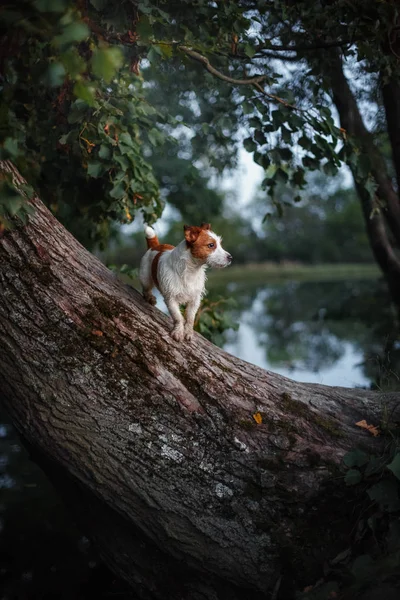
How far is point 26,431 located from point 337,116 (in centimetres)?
484

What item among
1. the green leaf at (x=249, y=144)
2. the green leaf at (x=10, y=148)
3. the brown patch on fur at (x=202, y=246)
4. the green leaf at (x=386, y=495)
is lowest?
the green leaf at (x=386, y=495)

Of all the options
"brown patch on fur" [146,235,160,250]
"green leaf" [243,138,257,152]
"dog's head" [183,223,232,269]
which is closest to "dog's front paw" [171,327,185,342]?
"dog's head" [183,223,232,269]

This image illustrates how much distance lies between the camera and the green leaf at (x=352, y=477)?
2840 mm

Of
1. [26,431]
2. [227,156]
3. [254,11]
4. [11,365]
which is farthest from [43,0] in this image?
[227,156]

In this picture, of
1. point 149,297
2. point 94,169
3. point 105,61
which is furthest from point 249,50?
point 105,61

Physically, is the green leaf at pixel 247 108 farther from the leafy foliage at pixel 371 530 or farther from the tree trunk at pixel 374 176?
the leafy foliage at pixel 371 530

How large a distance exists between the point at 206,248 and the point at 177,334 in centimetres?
55

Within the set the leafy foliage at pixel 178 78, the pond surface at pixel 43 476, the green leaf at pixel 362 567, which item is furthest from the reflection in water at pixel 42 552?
the leafy foliage at pixel 178 78

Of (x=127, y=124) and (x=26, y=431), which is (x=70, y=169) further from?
(x=26, y=431)

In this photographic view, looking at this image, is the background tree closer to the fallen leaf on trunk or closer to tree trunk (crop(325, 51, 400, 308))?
tree trunk (crop(325, 51, 400, 308))

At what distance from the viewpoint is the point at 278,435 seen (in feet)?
10.0

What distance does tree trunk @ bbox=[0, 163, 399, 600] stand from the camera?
291 cm

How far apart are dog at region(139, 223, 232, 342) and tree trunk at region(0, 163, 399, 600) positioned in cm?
37

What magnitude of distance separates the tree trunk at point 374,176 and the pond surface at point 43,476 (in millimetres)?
1218
